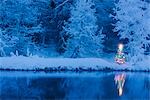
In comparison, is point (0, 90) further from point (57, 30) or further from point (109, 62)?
point (57, 30)

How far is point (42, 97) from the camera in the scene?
36.4 ft

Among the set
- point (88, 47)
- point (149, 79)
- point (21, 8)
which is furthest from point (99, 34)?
point (149, 79)

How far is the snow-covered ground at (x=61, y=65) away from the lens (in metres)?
18.1

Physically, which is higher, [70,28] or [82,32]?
[70,28]

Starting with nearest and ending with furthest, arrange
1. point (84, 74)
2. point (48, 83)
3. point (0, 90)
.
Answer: point (0, 90), point (48, 83), point (84, 74)

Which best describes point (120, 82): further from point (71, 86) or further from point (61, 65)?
point (61, 65)

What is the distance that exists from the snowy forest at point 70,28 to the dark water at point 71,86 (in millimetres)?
4670

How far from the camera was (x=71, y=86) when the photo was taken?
45.1 feet

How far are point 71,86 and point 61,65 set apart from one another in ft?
16.4

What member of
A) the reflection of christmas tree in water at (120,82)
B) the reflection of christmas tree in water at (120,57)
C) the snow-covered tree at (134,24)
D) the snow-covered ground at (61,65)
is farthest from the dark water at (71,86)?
the snow-covered tree at (134,24)

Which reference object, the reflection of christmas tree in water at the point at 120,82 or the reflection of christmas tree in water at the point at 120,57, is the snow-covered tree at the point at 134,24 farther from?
the reflection of christmas tree in water at the point at 120,82

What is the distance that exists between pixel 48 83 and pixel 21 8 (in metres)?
8.26

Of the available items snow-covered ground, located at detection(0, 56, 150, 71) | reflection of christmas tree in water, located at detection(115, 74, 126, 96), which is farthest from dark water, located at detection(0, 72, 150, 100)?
snow-covered ground, located at detection(0, 56, 150, 71)

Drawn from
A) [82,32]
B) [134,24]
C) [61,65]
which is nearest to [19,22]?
[82,32]
